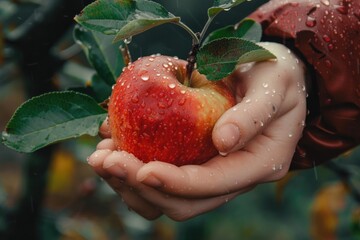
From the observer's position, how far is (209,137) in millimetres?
825

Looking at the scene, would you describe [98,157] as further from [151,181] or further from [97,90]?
[97,90]

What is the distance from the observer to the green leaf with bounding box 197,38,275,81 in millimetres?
795

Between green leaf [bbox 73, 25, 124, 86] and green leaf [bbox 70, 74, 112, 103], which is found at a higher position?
green leaf [bbox 73, 25, 124, 86]

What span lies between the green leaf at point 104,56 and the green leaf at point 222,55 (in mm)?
219

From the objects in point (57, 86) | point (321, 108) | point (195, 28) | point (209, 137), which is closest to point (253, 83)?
point (209, 137)

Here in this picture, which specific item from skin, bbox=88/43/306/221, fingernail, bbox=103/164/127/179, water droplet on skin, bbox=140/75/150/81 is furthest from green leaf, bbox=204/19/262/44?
fingernail, bbox=103/164/127/179

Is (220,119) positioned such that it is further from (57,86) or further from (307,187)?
(307,187)

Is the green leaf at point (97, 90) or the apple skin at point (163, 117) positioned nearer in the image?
the apple skin at point (163, 117)

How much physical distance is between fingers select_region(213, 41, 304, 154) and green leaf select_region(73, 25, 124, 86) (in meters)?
0.19

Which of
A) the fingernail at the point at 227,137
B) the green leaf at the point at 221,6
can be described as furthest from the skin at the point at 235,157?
the green leaf at the point at 221,6

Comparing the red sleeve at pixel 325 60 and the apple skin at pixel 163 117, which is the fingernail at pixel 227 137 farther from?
the red sleeve at pixel 325 60

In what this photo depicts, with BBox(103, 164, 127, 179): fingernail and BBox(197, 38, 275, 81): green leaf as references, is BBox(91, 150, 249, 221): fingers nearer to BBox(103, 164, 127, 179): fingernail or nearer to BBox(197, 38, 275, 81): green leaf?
BBox(103, 164, 127, 179): fingernail

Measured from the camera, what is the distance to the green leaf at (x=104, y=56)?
1.00 meters

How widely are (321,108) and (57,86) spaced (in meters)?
0.58
